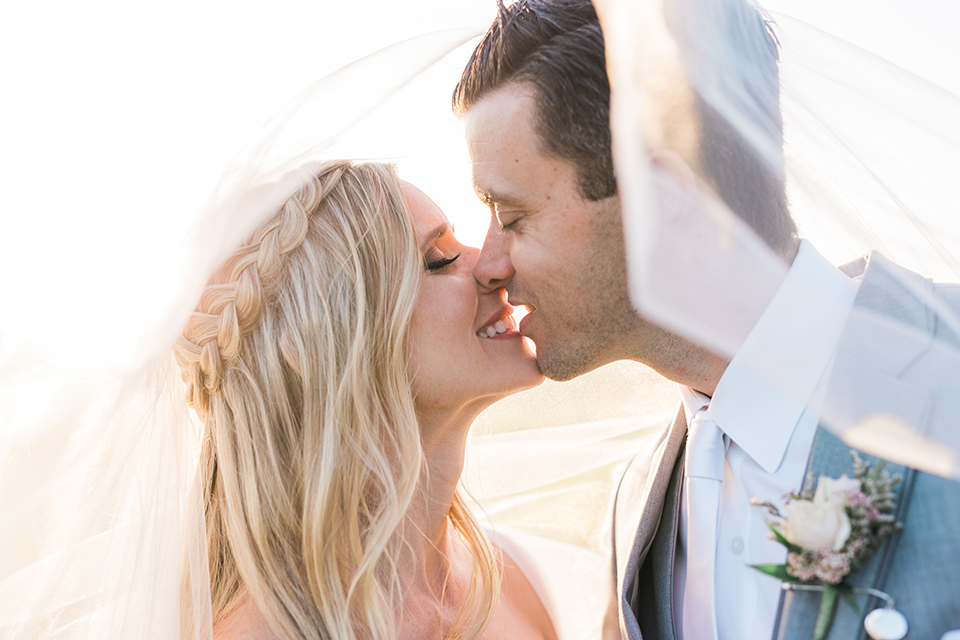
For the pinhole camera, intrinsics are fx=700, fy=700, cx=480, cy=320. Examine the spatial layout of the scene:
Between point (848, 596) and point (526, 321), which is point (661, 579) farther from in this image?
point (526, 321)

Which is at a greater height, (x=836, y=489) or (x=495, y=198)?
(x=495, y=198)

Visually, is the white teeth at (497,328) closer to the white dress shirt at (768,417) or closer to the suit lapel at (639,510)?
→ the suit lapel at (639,510)

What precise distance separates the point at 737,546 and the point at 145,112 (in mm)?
2679

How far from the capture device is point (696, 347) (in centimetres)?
236

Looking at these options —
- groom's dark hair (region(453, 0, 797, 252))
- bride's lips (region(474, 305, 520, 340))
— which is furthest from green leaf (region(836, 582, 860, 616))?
bride's lips (region(474, 305, 520, 340))

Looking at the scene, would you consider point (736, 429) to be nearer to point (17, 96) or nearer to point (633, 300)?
point (633, 300)

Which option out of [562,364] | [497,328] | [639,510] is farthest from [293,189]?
[639,510]

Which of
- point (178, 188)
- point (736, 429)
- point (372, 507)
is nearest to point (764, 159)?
point (736, 429)

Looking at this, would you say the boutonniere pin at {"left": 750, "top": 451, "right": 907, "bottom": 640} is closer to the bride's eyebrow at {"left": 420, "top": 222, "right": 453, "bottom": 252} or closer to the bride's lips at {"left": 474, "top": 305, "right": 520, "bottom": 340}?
the bride's lips at {"left": 474, "top": 305, "right": 520, "bottom": 340}

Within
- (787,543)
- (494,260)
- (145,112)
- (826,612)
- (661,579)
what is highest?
(145,112)

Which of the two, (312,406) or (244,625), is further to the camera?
(312,406)

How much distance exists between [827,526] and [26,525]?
84.3 inches

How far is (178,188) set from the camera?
8.26ft

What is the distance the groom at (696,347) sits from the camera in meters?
1.78
